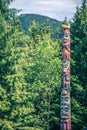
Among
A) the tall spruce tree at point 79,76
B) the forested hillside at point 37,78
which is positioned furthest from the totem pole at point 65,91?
the tall spruce tree at point 79,76

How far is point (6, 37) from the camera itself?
3859 centimetres

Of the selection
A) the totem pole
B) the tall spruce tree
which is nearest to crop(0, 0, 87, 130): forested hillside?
the tall spruce tree

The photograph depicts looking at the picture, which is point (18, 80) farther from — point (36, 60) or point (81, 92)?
point (36, 60)

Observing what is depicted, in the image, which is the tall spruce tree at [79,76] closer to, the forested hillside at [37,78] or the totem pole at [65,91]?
the forested hillside at [37,78]

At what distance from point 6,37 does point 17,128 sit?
31.6ft

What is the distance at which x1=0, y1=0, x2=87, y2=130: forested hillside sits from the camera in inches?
1532

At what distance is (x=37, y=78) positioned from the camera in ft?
164

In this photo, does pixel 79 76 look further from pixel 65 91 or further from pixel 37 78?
pixel 65 91

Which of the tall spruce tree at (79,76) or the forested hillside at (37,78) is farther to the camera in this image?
the tall spruce tree at (79,76)

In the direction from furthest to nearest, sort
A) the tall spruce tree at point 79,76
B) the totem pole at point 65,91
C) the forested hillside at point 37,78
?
the tall spruce tree at point 79,76, the forested hillside at point 37,78, the totem pole at point 65,91

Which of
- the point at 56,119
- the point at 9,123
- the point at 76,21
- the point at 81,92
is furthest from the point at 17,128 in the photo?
the point at 76,21

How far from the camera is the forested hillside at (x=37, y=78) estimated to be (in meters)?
38.9

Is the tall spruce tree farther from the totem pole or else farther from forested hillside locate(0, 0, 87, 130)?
the totem pole

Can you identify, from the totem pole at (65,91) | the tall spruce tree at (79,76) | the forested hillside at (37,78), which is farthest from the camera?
the tall spruce tree at (79,76)
